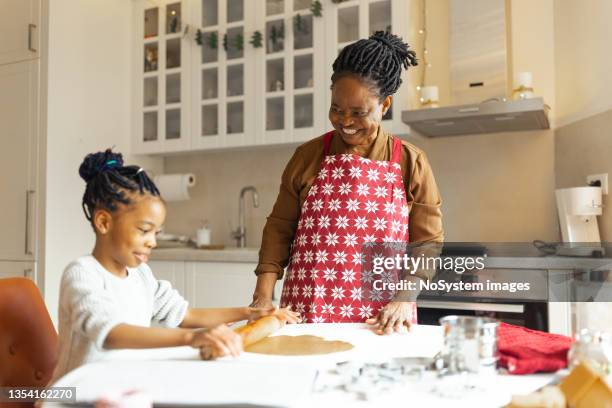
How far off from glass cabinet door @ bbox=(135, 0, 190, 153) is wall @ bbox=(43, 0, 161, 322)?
0.40ft

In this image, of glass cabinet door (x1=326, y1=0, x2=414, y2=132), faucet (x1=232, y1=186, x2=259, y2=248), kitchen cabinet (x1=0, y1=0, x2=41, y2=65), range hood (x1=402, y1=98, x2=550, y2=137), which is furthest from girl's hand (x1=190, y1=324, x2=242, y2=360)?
kitchen cabinet (x1=0, y1=0, x2=41, y2=65)

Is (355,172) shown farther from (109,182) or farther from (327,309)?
(109,182)

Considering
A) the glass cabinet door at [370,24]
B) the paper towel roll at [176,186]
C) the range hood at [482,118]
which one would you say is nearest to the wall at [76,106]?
the paper towel roll at [176,186]

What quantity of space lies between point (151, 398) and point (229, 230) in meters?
2.78

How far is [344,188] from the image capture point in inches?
56.8

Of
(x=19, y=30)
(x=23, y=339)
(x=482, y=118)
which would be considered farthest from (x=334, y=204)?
(x=19, y=30)

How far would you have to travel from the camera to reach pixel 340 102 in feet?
4.49

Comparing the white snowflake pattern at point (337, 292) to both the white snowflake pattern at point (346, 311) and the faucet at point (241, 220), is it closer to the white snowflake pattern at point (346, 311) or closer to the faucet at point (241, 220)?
the white snowflake pattern at point (346, 311)

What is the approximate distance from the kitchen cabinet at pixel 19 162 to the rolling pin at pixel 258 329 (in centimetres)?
220

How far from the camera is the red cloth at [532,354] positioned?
2.90 ft

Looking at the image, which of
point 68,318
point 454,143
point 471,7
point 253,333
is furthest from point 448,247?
point 68,318

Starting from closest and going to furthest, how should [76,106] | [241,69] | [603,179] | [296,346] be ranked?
[296,346]
[603,179]
[76,106]
[241,69]

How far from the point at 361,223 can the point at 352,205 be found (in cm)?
5

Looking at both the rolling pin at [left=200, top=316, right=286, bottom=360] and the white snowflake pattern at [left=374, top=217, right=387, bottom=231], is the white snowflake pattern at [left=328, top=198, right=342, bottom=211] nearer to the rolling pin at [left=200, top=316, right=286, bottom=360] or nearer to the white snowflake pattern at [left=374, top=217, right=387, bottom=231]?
the white snowflake pattern at [left=374, top=217, right=387, bottom=231]
